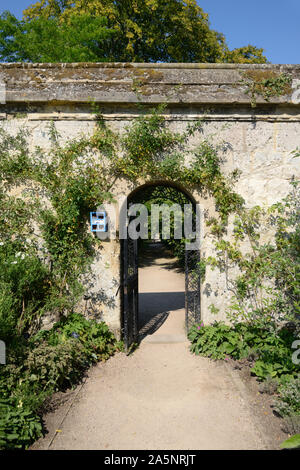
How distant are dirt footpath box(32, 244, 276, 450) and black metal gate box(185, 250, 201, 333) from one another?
20.5 inches

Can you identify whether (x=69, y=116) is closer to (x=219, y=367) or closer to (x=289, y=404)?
(x=219, y=367)

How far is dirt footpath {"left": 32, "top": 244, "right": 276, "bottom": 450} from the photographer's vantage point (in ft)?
10.3

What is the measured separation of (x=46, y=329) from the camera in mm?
5055

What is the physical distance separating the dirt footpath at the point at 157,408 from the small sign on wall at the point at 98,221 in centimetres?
201

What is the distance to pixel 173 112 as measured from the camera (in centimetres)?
501

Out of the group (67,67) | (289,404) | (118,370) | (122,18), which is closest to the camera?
(289,404)

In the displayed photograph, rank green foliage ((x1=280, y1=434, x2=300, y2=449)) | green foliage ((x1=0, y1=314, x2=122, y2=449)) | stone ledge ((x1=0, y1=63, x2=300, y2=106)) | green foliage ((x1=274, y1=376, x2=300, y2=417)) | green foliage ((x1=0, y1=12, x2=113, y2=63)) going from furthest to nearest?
green foliage ((x1=0, y1=12, x2=113, y2=63)), stone ledge ((x1=0, y1=63, x2=300, y2=106)), green foliage ((x1=274, y1=376, x2=300, y2=417)), green foliage ((x1=0, y1=314, x2=122, y2=449)), green foliage ((x1=280, y1=434, x2=300, y2=449))

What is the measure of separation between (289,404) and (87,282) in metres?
3.20

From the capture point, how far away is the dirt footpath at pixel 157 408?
3.13 meters

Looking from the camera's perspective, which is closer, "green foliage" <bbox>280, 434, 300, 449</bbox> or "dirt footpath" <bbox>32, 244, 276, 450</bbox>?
"green foliage" <bbox>280, 434, 300, 449</bbox>

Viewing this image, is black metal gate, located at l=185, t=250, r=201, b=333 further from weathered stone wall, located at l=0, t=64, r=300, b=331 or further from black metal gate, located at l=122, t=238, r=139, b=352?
black metal gate, located at l=122, t=238, r=139, b=352

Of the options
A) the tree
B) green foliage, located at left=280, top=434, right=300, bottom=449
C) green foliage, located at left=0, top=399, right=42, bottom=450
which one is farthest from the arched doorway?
the tree

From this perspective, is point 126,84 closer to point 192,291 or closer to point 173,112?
point 173,112
